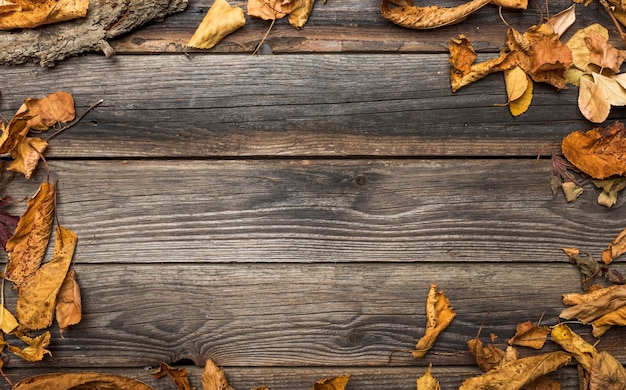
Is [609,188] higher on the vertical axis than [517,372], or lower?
higher

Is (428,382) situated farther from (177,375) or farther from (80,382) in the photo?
(80,382)

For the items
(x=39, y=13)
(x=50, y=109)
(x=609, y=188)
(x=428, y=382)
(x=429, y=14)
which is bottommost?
(x=428, y=382)

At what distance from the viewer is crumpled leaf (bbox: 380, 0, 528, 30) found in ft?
4.65

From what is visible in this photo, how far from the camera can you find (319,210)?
1453 millimetres

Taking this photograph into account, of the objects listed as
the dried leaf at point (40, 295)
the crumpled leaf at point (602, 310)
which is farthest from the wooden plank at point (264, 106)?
the crumpled leaf at point (602, 310)

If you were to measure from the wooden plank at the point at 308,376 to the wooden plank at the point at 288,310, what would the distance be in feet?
0.07

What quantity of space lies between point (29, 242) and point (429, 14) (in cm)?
129

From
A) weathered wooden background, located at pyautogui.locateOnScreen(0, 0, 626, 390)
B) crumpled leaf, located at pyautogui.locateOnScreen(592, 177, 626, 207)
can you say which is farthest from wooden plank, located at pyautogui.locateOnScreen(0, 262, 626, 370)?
crumpled leaf, located at pyautogui.locateOnScreen(592, 177, 626, 207)

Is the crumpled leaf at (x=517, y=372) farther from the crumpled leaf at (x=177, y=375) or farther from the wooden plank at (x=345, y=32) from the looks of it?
the wooden plank at (x=345, y=32)

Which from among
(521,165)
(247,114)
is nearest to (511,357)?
(521,165)

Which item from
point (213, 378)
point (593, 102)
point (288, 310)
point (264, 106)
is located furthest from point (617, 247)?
point (213, 378)

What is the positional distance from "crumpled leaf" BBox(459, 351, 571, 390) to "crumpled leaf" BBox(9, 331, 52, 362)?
117cm

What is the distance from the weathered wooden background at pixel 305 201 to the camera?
1.44 m

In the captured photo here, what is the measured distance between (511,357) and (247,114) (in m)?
1.02
